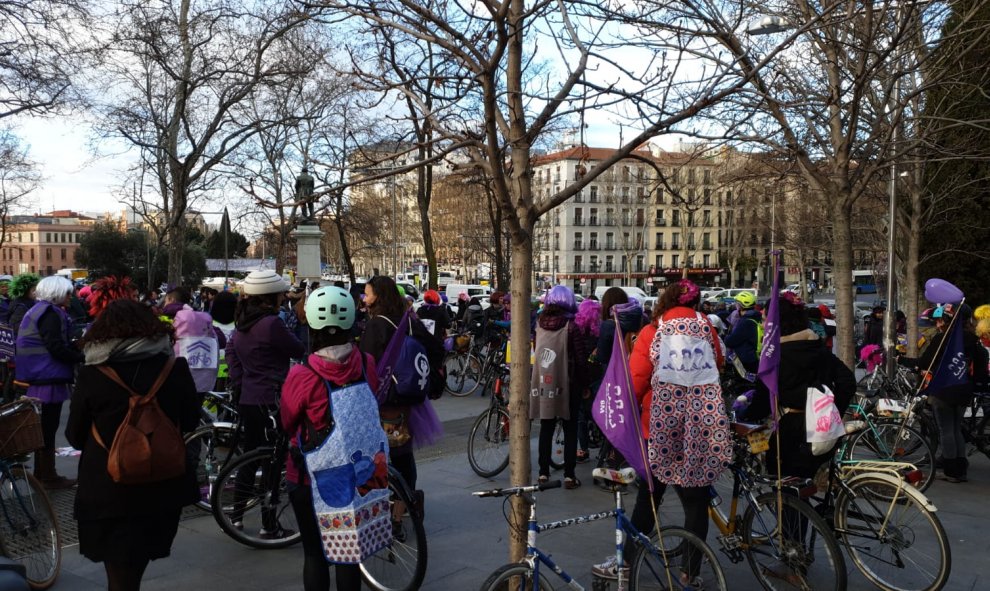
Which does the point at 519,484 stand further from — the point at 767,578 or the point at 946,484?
the point at 946,484

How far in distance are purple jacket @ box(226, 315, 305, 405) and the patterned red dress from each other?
276 cm

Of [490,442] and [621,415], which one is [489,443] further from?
[621,415]

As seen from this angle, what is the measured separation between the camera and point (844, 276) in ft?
29.2

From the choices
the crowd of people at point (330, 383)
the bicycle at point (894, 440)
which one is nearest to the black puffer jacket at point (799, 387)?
the crowd of people at point (330, 383)

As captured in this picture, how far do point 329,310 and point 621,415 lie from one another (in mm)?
1555

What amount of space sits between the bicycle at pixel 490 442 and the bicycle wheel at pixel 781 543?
3373 millimetres

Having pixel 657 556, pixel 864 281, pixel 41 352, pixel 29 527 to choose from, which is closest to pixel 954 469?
pixel 657 556

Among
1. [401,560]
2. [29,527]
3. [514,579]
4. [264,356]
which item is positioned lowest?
→ [401,560]

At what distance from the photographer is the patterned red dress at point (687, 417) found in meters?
4.25

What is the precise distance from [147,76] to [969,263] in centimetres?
2223

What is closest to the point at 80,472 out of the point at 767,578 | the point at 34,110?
the point at 767,578

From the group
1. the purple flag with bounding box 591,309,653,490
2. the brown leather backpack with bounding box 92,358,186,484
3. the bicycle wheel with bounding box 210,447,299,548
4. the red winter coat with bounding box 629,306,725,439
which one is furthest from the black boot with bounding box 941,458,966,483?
the brown leather backpack with bounding box 92,358,186,484

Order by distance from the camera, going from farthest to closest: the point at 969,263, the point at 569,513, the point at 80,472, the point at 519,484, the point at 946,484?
1. the point at 969,263
2. the point at 946,484
3. the point at 569,513
4. the point at 519,484
5. the point at 80,472

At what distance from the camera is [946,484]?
7473mm
